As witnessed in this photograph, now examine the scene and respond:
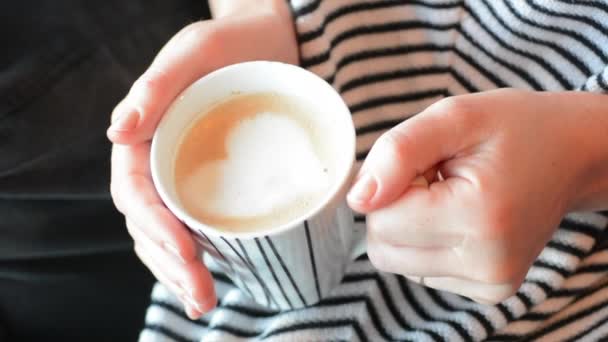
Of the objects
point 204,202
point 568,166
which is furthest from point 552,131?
point 204,202

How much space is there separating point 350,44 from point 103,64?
0.82 ft

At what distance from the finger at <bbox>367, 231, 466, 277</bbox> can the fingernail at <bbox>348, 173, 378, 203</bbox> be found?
0.19 ft

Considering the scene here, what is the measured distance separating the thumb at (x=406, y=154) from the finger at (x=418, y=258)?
5cm

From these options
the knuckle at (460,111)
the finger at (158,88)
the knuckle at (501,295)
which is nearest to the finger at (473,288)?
the knuckle at (501,295)

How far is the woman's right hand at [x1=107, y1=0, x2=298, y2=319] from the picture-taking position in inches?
18.5

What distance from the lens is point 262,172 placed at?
1.50 ft

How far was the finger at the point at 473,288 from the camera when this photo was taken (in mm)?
485

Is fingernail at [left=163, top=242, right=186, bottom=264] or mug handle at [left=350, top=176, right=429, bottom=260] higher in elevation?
fingernail at [left=163, top=242, right=186, bottom=264]

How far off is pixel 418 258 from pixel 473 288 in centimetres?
6

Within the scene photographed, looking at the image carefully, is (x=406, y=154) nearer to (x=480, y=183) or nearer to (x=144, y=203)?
(x=480, y=183)

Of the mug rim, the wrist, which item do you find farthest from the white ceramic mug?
the wrist

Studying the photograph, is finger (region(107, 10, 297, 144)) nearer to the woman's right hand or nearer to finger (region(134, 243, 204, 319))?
the woman's right hand

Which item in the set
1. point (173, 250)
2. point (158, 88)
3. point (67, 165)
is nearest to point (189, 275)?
point (173, 250)

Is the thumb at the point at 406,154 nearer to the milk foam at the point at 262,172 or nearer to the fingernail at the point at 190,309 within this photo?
the milk foam at the point at 262,172
